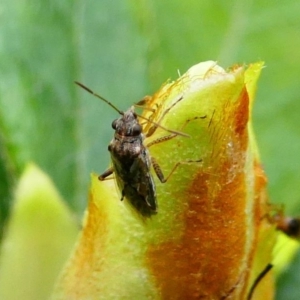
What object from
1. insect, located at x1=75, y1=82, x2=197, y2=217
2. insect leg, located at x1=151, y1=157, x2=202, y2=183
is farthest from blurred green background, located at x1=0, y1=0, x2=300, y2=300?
insect leg, located at x1=151, y1=157, x2=202, y2=183

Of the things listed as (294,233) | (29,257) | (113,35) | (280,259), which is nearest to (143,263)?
(29,257)

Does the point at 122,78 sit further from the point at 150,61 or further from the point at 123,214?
the point at 123,214

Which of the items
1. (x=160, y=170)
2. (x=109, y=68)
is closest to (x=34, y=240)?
(x=160, y=170)

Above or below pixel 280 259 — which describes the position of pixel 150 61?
above

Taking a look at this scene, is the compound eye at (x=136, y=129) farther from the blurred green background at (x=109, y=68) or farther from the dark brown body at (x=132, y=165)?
the blurred green background at (x=109, y=68)

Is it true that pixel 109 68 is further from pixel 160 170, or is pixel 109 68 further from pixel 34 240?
pixel 160 170

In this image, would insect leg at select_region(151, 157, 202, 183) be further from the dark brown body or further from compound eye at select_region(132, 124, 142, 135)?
compound eye at select_region(132, 124, 142, 135)
